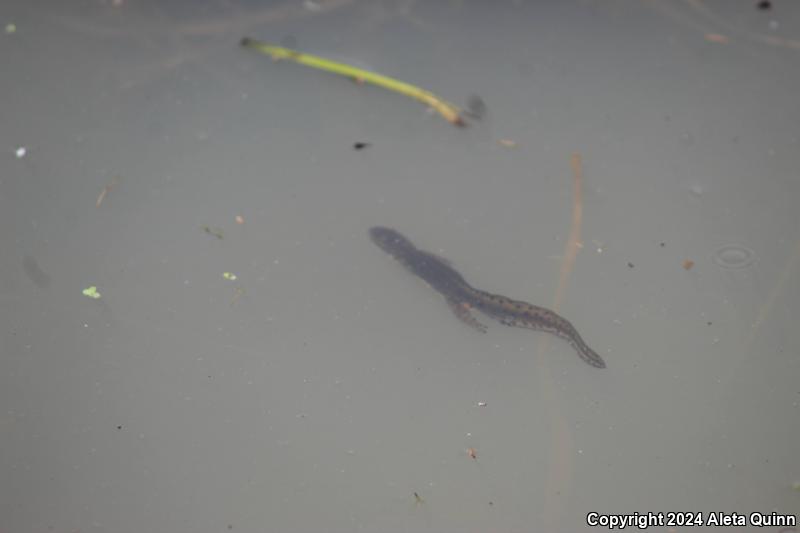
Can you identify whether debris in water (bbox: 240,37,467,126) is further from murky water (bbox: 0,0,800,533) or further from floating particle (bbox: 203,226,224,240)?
floating particle (bbox: 203,226,224,240)

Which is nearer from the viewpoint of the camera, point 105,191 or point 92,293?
point 92,293

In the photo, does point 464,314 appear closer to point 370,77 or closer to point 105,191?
point 370,77

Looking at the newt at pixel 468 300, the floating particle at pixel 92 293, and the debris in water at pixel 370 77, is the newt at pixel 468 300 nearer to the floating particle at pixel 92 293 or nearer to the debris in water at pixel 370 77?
the debris in water at pixel 370 77

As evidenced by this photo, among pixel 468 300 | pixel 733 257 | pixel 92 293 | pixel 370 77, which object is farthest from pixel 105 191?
pixel 733 257

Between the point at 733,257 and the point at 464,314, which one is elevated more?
the point at 733,257

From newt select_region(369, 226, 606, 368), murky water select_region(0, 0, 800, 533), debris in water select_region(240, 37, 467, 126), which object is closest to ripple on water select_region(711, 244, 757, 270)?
murky water select_region(0, 0, 800, 533)

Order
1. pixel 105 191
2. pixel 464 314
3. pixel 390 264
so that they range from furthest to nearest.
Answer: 1. pixel 105 191
2. pixel 390 264
3. pixel 464 314

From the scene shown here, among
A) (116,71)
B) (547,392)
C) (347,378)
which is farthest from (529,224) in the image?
(116,71)
